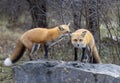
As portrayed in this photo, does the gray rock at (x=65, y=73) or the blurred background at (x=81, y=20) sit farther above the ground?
the blurred background at (x=81, y=20)

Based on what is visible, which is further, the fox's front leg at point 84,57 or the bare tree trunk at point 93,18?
the bare tree trunk at point 93,18

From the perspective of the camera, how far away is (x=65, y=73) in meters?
6.15

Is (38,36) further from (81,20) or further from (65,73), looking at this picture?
(81,20)

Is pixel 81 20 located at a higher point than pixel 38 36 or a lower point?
higher

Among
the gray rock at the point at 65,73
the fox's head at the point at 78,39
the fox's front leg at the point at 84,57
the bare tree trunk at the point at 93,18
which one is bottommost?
the gray rock at the point at 65,73

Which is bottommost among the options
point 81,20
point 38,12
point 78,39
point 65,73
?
point 65,73

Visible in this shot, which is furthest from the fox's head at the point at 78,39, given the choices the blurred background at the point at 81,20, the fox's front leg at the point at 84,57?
the blurred background at the point at 81,20

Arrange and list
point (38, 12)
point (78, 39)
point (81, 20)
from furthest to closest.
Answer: point (38, 12), point (81, 20), point (78, 39)

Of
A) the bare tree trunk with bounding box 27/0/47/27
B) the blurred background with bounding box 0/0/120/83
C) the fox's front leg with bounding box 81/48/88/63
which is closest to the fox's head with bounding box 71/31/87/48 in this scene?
the fox's front leg with bounding box 81/48/88/63

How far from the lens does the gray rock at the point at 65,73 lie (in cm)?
595

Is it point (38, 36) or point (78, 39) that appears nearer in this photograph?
point (78, 39)

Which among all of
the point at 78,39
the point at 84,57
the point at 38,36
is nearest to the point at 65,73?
the point at 78,39

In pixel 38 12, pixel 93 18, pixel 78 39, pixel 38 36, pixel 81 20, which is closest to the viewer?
pixel 78 39

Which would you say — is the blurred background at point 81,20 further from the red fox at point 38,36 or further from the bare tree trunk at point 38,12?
the red fox at point 38,36
